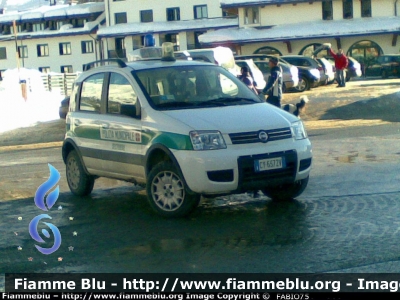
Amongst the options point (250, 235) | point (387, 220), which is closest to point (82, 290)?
point (250, 235)

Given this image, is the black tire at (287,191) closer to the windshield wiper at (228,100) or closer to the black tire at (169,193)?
the windshield wiper at (228,100)

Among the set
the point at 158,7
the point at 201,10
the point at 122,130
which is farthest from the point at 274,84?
the point at 158,7

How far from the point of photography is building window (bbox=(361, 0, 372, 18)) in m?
58.3

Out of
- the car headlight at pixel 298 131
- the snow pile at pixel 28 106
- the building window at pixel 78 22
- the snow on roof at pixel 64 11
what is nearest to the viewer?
the car headlight at pixel 298 131

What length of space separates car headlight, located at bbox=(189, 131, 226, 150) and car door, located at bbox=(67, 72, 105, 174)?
6.42ft

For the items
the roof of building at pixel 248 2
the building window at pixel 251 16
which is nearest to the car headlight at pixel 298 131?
the roof of building at pixel 248 2

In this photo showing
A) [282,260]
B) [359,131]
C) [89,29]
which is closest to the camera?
[282,260]

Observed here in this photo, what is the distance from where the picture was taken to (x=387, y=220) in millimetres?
8406

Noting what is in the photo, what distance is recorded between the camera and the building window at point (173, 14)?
2886 inches

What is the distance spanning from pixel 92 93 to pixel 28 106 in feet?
84.1

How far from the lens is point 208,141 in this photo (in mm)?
8734

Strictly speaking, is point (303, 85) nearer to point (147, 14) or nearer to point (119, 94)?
point (119, 94)

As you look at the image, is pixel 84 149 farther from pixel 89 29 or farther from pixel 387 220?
pixel 89 29

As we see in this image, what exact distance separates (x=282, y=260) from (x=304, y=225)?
153 cm
